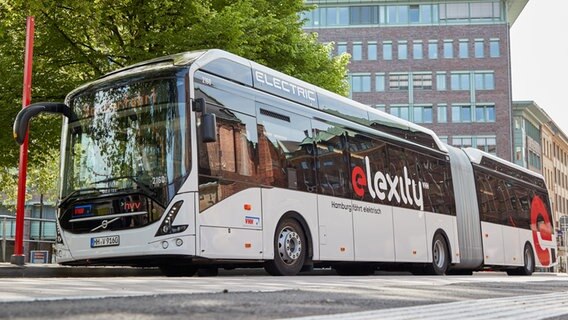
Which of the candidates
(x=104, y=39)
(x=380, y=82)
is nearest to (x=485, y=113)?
(x=380, y=82)

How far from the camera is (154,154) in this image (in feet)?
37.0

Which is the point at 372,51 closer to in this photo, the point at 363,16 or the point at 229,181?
the point at 363,16

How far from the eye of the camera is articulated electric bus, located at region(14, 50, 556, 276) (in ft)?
36.5

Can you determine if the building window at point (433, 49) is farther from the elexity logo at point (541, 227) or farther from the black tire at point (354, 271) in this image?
the black tire at point (354, 271)

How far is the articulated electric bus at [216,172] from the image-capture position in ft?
36.5

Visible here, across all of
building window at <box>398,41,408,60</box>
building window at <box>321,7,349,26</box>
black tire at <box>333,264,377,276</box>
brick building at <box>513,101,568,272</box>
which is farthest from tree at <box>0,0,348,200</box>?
building window at <box>398,41,408,60</box>

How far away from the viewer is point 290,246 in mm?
12734

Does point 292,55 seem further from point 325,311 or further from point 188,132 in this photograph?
point 325,311

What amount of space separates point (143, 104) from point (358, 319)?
765 cm

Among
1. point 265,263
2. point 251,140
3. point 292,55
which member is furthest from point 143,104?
point 292,55

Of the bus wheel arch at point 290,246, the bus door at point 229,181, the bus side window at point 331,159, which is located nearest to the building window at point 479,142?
the bus side window at point 331,159

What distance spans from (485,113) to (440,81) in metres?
5.33

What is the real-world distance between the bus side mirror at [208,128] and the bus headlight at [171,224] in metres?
0.94

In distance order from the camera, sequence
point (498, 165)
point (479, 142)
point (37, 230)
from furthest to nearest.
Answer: point (479, 142) < point (498, 165) < point (37, 230)
